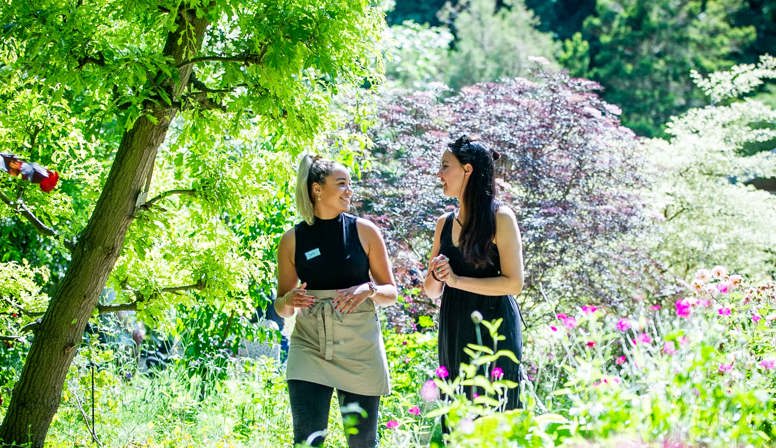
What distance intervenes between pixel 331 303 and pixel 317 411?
40cm

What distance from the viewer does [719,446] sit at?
2154 mm

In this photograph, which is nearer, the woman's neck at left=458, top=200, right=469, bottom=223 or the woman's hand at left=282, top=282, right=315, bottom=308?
the woman's hand at left=282, top=282, right=315, bottom=308

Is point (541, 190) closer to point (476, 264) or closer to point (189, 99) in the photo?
point (476, 264)

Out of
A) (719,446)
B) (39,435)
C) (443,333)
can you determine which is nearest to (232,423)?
(39,435)

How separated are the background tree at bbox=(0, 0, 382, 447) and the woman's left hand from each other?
2.24ft

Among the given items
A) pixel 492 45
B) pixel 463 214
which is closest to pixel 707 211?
pixel 463 214

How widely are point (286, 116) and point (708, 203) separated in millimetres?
5976

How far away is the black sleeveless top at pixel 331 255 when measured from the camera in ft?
11.3

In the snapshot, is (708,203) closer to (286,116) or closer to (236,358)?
(236,358)

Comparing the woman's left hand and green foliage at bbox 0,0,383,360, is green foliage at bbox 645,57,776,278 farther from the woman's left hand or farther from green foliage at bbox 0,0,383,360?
the woman's left hand

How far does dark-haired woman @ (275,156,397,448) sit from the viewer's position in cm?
333

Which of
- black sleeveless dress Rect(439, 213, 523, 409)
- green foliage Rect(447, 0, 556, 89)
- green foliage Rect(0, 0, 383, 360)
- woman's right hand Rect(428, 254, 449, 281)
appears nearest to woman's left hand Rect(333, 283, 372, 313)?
woman's right hand Rect(428, 254, 449, 281)

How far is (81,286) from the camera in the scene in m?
3.82

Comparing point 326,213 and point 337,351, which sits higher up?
point 326,213
